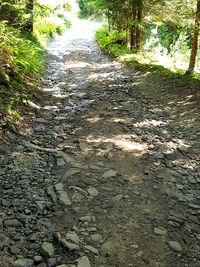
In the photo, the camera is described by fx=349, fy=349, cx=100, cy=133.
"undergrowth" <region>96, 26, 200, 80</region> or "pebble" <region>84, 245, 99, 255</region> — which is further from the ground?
"undergrowth" <region>96, 26, 200, 80</region>

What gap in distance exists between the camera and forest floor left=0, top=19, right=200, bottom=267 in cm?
381

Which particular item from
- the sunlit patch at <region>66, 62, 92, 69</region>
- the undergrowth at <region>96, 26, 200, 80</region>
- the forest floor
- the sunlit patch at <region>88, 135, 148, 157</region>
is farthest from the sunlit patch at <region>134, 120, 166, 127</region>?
the sunlit patch at <region>66, 62, 92, 69</region>

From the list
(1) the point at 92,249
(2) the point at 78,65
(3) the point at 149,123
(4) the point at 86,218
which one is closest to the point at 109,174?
(4) the point at 86,218

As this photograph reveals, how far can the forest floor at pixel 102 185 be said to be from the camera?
3.81 m

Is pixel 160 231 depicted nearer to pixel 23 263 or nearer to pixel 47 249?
pixel 47 249

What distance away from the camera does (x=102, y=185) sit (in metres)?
5.11

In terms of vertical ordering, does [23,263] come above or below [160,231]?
above

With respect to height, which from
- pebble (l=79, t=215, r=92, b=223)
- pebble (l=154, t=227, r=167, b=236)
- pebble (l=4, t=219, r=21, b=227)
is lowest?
pebble (l=154, t=227, r=167, b=236)

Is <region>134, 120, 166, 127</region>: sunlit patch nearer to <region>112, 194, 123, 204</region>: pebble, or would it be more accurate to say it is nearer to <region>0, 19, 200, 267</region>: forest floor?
<region>0, 19, 200, 267</region>: forest floor

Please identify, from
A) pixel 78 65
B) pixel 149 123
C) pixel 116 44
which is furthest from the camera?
pixel 116 44

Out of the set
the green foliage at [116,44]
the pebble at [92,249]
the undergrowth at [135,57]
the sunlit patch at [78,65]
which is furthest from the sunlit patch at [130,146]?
the green foliage at [116,44]

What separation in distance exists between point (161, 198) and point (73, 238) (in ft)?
5.00

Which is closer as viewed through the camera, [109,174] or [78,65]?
[109,174]

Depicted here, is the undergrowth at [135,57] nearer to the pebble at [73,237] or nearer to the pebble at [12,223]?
the pebble at [73,237]
